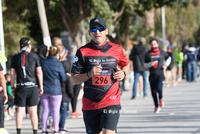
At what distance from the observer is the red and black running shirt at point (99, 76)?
4789mm

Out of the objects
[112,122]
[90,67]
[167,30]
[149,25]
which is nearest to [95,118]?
[112,122]

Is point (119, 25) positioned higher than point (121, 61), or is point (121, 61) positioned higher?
point (119, 25)

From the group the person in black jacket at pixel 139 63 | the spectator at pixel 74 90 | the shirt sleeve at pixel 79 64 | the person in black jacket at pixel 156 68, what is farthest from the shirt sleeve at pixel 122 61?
the person in black jacket at pixel 139 63

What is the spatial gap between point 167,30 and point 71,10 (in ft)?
106

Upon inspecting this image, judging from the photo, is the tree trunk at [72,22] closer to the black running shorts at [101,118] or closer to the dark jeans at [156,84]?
the dark jeans at [156,84]

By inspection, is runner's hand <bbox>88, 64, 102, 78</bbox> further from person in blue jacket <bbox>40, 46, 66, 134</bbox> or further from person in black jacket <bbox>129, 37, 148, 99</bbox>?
person in black jacket <bbox>129, 37, 148, 99</bbox>

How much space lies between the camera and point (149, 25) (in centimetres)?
3091

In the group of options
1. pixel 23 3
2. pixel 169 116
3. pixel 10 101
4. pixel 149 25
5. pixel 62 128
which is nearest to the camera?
pixel 62 128

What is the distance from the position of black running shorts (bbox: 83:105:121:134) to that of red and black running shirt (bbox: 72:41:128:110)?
0.18 feet

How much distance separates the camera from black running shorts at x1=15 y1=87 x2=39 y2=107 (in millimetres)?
7582

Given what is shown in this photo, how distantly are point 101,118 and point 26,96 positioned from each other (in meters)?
3.19

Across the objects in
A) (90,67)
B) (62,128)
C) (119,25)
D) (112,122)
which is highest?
(119,25)

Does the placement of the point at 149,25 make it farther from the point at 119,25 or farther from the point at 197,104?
the point at 197,104

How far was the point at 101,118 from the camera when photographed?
477 centimetres
